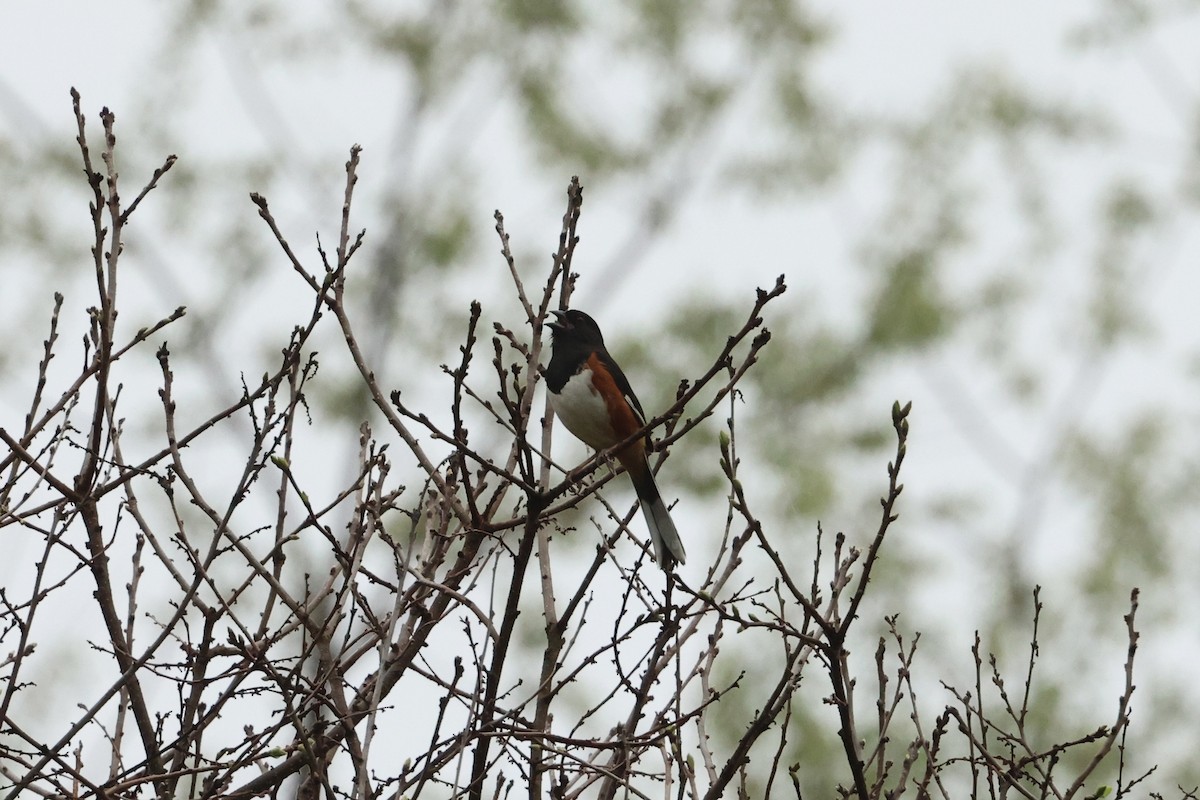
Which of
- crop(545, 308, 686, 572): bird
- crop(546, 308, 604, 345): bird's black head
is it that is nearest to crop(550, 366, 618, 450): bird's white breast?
crop(545, 308, 686, 572): bird

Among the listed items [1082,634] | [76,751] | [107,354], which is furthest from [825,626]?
[1082,634]

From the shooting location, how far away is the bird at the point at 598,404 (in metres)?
4.63

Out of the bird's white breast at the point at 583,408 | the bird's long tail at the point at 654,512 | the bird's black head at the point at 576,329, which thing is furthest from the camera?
the bird's black head at the point at 576,329

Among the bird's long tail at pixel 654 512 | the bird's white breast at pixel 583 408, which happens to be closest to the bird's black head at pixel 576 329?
the bird's white breast at pixel 583 408

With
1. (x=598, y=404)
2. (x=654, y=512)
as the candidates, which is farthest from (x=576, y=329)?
(x=654, y=512)

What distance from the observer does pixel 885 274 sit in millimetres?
12969

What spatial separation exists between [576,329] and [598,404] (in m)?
0.41

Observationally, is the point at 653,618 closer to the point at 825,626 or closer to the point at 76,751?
the point at 825,626

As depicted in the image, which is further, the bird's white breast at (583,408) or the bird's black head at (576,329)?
the bird's black head at (576,329)

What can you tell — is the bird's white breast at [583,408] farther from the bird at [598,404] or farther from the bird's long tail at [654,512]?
the bird's long tail at [654,512]

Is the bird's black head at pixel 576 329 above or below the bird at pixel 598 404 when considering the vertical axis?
above

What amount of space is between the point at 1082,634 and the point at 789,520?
3659 millimetres

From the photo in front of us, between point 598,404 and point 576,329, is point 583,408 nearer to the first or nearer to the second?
point 598,404

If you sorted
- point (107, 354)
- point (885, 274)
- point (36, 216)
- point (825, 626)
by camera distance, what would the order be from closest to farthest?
point (825, 626), point (107, 354), point (36, 216), point (885, 274)
